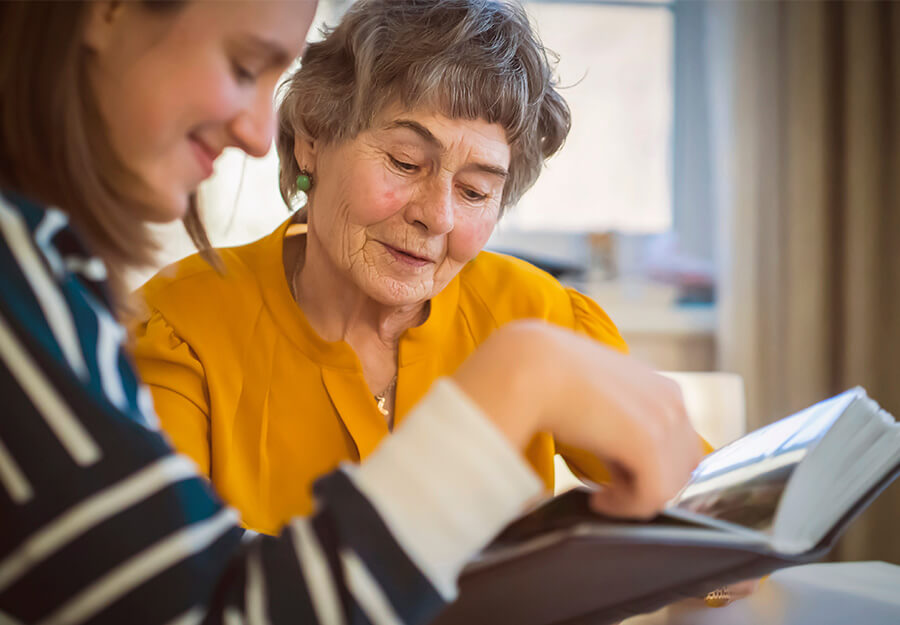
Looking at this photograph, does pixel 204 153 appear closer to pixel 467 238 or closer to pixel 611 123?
pixel 467 238

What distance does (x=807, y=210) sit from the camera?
2531 mm

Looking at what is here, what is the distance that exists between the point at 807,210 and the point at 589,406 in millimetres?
2306

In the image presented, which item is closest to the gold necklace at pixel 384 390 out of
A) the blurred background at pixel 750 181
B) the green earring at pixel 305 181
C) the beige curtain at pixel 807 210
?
the green earring at pixel 305 181

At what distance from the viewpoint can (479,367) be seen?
507 millimetres

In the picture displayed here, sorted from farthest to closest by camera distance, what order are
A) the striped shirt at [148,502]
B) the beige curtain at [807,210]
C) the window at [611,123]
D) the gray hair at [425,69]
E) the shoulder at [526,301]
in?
the window at [611,123] < the beige curtain at [807,210] < the shoulder at [526,301] < the gray hair at [425,69] < the striped shirt at [148,502]

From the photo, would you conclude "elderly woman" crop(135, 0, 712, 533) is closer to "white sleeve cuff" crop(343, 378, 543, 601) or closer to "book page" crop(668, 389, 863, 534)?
"book page" crop(668, 389, 863, 534)

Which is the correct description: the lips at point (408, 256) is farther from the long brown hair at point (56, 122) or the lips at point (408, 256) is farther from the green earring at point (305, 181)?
the long brown hair at point (56, 122)

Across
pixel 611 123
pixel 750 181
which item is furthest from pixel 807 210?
pixel 611 123

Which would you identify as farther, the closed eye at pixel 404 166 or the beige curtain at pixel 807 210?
the beige curtain at pixel 807 210

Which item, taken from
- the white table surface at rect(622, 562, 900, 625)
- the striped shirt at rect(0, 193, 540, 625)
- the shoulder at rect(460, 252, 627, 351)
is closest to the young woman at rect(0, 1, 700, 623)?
the striped shirt at rect(0, 193, 540, 625)

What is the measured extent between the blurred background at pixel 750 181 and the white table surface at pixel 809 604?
5.06 ft

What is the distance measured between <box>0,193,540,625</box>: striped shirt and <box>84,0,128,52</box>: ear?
0.12 m

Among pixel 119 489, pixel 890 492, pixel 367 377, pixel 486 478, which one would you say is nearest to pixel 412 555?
pixel 486 478

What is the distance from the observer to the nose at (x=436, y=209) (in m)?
1.10
